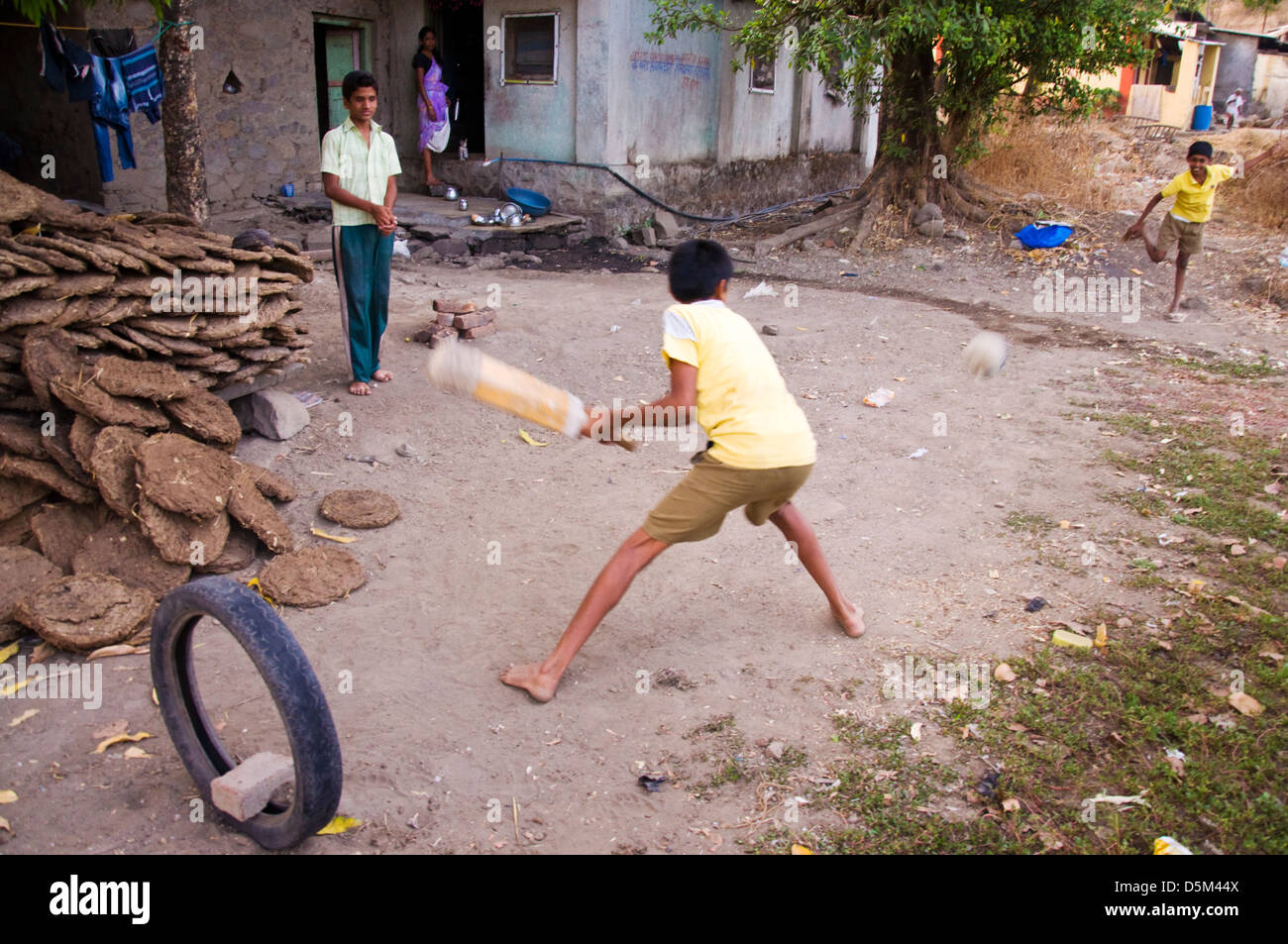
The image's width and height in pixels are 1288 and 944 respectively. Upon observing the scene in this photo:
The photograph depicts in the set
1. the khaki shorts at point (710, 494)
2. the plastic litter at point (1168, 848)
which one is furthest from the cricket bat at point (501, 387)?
the plastic litter at point (1168, 848)

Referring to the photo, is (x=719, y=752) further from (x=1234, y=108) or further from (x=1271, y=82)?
(x=1271, y=82)

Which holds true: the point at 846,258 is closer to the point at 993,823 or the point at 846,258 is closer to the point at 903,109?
the point at 903,109

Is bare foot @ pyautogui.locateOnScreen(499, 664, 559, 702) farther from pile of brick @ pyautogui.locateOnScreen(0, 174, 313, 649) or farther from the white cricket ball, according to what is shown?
the white cricket ball

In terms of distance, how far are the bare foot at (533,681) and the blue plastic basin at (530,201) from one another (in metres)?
9.19

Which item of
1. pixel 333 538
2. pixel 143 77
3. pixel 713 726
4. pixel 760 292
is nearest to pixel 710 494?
pixel 713 726

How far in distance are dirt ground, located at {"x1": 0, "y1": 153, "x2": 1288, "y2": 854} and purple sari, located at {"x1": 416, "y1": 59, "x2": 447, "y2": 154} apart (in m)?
5.32

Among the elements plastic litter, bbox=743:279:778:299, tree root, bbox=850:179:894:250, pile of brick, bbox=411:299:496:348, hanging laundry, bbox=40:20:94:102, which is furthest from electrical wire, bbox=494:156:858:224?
hanging laundry, bbox=40:20:94:102

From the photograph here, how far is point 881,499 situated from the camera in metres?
5.00

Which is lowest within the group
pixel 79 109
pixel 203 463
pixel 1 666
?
pixel 1 666

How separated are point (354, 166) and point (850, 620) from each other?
13.2 ft

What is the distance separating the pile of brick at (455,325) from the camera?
23.2ft

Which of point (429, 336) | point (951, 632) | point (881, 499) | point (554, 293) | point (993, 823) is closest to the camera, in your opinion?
point (993, 823)

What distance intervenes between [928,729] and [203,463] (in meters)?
3.18

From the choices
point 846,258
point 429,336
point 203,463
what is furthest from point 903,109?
point 203,463
